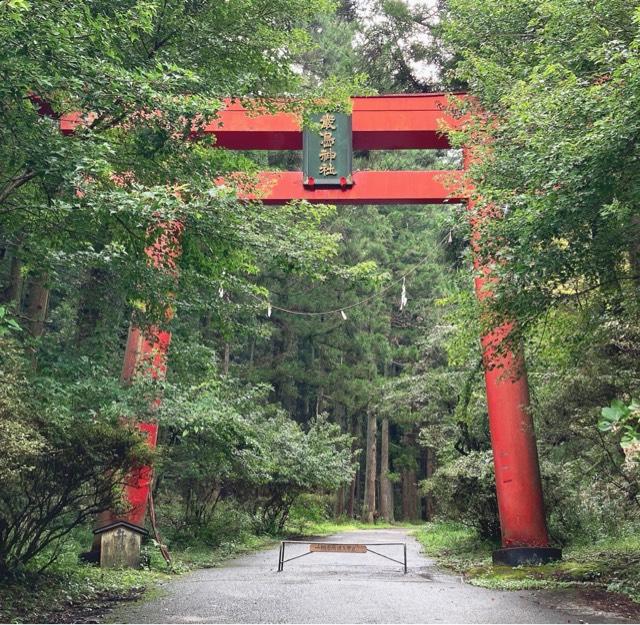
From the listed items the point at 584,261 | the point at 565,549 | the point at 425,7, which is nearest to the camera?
the point at 584,261

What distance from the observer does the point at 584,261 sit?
5.39m

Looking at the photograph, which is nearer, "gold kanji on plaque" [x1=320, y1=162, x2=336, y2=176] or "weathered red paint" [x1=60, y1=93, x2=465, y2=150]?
"weathered red paint" [x1=60, y1=93, x2=465, y2=150]

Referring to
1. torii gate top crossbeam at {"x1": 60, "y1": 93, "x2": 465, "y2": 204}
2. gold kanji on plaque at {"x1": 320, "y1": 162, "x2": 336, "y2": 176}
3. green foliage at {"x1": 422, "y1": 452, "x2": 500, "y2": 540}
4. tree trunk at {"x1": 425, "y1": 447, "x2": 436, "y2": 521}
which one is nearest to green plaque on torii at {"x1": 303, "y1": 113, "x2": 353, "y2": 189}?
gold kanji on plaque at {"x1": 320, "y1": 162, "x2": 336, "y2": 176}

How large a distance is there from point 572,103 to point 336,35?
24.8 meters

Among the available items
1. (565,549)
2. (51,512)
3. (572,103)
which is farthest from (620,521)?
(51,512)

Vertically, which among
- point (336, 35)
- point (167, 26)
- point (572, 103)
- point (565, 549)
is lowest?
point (565, 549)

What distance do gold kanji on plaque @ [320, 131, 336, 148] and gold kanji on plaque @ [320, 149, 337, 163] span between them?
92mm

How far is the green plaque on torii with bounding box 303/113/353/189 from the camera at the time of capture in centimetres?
971

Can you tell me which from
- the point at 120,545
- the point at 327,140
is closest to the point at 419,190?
the point at 327,140

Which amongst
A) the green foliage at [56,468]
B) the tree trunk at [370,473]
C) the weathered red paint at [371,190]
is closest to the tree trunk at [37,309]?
the green foliage at [56,468]

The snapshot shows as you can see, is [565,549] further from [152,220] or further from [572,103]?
[152,220]

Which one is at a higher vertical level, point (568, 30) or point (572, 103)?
point (568, 30)

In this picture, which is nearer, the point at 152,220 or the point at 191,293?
the point at 152,220

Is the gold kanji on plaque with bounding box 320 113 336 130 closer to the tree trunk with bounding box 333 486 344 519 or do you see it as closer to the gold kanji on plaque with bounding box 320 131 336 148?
the gold kanji on plaque with bounding box 320 131 336 148
